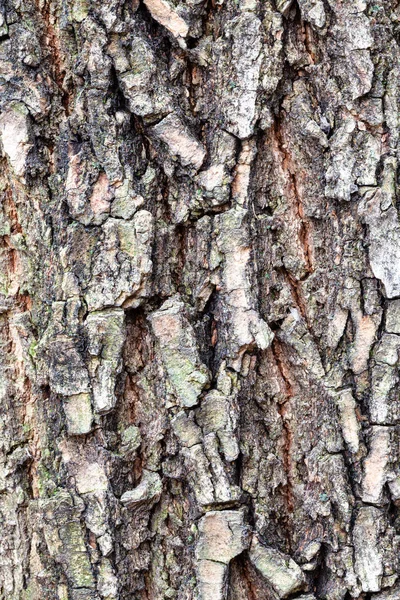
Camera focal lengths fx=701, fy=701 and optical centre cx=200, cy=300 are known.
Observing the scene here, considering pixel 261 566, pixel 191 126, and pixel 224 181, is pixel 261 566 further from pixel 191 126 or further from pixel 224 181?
pixel 191 126

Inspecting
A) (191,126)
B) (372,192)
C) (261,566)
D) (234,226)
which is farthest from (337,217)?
(261,566)

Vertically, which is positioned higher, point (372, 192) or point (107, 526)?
point (372, 192)

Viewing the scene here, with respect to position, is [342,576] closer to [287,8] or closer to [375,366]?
[375,366]

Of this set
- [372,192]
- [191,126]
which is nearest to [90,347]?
Answer: [191,126]

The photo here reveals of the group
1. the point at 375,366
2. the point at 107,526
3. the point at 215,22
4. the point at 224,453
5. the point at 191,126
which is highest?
the point at 215,22

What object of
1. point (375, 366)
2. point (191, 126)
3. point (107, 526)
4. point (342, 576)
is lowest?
point (342, 576)

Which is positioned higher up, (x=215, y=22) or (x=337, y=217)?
(x=215, y=22)
